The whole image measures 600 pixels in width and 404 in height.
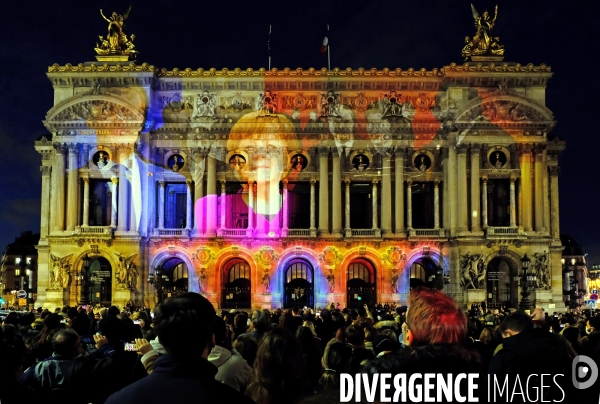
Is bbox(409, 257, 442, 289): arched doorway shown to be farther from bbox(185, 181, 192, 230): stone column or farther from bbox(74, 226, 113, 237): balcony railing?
bbox(74, 226, 113, 237): balcony railing

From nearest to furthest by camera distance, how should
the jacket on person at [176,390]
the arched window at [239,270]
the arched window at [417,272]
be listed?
the jacket on person at [176,390] → the arched window at [417,272] → the arched window at [239,270]

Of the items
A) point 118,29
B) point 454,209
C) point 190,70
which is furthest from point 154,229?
point 454,209

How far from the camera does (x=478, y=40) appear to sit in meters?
65.9

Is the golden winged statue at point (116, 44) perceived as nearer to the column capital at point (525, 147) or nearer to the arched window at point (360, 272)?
the arched window at point (360, 272)

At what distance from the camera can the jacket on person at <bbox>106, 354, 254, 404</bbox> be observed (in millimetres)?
5512

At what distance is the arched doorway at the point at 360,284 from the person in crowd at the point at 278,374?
2244 inches

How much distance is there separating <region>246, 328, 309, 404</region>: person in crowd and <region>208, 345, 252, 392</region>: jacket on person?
106 inches

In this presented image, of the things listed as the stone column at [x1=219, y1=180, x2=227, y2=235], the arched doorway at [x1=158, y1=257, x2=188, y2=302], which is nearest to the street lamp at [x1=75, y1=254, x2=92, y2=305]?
the arched doorway at [x1=158, y1=257, x2=188, y2=302]

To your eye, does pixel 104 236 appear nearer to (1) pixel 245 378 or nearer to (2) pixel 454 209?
(2) pixel 454 209

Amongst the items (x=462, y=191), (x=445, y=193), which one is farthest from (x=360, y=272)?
(x=462, y=191)

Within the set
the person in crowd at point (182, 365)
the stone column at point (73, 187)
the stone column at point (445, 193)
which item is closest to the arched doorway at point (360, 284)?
the stone column at point (445, 193)

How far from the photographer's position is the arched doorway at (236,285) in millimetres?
64375

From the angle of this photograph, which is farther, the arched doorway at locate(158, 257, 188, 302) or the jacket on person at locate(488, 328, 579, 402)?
the arched doorway at locate(158, 257, 188, 302)

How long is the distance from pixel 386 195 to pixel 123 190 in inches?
881
